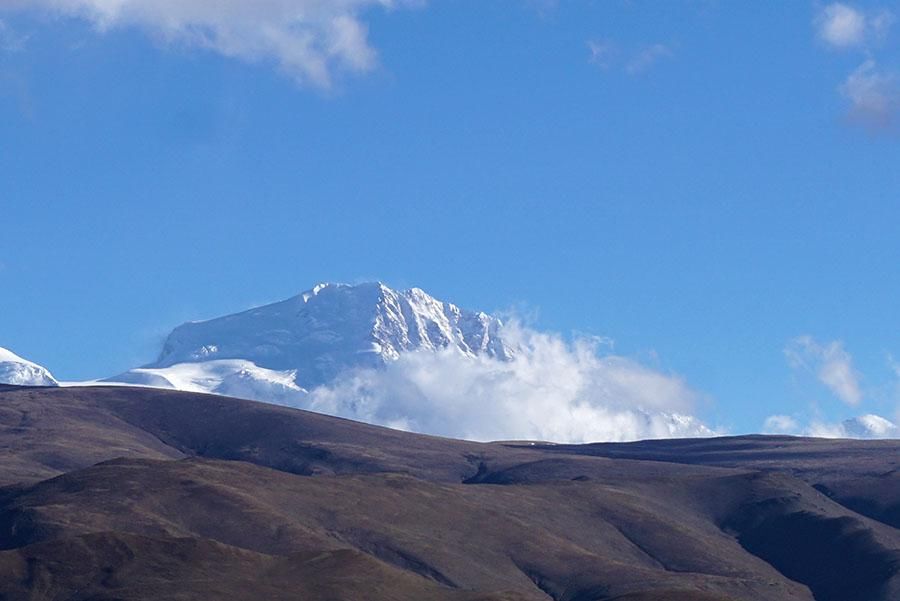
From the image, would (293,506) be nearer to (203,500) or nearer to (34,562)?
(203,500)

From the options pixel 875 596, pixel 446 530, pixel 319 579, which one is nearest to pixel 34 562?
pixel 319 579

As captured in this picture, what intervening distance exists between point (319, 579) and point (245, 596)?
844 cm

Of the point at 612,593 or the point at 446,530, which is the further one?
the point at 446,530

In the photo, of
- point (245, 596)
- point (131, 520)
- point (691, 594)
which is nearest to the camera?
point (245, 596)

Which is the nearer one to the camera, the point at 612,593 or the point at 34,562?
the point at 34,562

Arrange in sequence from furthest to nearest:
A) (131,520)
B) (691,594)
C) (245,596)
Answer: (131,520)
(691,594)
(245,596)

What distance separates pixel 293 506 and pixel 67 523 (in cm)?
2745

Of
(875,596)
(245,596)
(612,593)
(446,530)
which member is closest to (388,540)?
(446,530)

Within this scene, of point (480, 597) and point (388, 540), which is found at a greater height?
point (388, 540)

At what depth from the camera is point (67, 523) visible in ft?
587

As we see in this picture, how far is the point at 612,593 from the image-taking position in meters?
180

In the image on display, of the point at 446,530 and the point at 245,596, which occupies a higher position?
the point at 446,530

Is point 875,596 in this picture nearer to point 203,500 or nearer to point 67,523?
point 203,500

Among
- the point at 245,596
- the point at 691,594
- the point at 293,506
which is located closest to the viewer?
the point at 245,596
